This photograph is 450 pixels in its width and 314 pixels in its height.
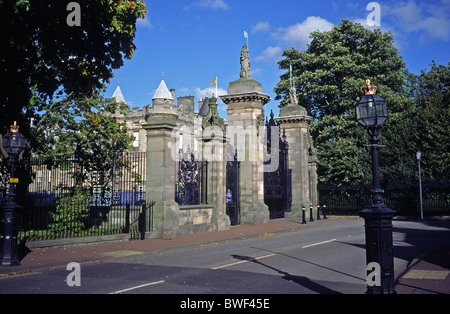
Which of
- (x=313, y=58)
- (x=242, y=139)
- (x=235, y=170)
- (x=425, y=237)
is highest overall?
(x=313, y=58)

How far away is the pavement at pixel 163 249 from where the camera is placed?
757 centimetres

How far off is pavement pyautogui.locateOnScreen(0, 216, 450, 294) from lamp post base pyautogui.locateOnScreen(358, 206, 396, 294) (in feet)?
3.50

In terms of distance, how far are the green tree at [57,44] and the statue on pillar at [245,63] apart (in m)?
9.61

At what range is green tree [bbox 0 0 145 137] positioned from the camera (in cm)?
1152

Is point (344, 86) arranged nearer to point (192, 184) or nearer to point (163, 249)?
point (192, 184)

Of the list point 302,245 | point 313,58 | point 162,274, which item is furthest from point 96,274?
point 313,58

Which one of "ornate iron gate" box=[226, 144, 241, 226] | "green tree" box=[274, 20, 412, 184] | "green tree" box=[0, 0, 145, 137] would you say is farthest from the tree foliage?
"green tree" box=[274, 20, 412, 184]

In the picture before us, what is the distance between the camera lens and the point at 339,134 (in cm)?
3391

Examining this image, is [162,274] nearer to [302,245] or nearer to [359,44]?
[302,245]

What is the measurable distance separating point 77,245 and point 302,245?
7.79 m

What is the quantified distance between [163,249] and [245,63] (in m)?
13.5

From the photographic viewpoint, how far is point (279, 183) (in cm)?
2614

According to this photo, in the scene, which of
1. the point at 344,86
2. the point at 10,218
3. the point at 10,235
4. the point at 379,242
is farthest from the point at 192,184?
the point at 344,86

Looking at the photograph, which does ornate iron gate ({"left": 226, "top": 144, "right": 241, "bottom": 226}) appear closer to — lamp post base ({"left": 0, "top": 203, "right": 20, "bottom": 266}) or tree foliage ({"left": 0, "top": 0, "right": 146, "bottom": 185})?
tree foliage ({"left": 0, "top": 0, "right": 146, "bottom": 185})
